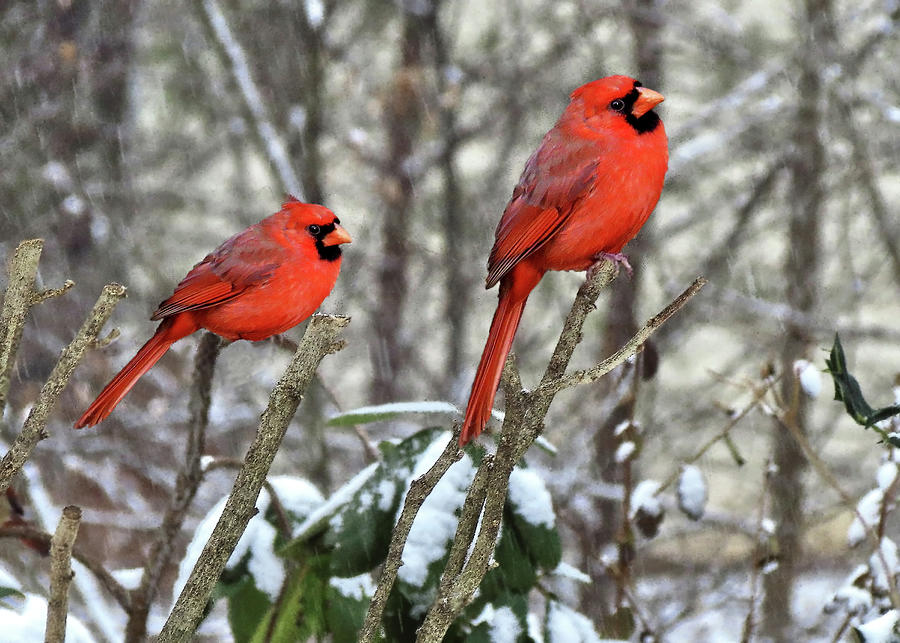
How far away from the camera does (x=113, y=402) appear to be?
39.7 inches

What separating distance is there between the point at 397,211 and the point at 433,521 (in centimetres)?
391

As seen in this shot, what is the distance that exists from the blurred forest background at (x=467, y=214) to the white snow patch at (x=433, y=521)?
236 centimetres

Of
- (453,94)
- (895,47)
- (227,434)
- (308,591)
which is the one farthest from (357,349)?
(308,591)

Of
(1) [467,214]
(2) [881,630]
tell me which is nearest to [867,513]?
(2) [881,630]

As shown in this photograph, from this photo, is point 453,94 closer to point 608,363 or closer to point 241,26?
point 241,26

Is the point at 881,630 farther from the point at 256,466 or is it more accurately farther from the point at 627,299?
the point at 627,299

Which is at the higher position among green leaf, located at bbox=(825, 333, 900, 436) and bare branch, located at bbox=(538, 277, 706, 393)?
green leaf, located at bbox=(825, 333, 900, 436)

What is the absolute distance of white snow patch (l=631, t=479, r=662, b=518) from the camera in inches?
57.8

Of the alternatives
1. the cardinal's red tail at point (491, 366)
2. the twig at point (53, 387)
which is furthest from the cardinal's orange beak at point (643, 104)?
the twig at point (53, 387)

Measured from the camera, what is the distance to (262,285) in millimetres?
1135

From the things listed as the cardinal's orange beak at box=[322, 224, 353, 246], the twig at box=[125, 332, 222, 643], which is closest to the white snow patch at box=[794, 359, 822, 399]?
the cardinal's orange beak at box=[322, 224, 353, 246]

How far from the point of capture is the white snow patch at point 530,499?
3.68 feet

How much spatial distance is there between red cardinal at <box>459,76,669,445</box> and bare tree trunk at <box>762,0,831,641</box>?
105 inches

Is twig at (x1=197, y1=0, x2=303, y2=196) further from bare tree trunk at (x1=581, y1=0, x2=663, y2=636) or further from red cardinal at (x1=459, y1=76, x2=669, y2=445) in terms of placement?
red cardinal at (x1=459, y1=76, x2=669, y2=445)
